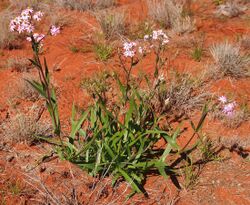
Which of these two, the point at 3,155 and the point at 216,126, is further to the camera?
the point at 216,126

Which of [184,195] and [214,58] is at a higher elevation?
[214,58]

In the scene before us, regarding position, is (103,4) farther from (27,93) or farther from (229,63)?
(27,93)

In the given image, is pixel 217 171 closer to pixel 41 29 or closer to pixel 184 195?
pixel 184 195

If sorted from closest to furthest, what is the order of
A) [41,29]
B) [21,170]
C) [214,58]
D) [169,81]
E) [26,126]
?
[21,170] < [26,126] < [169,81] < [214,58] < [41,29]

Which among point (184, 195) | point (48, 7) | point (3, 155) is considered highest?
point (48, 7)

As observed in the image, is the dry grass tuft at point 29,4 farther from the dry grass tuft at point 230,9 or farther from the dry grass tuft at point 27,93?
the dry grass tuft at point 230,9

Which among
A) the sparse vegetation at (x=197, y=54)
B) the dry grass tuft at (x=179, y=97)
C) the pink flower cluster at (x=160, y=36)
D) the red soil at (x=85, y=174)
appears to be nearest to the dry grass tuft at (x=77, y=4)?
the red soil at (x=85, y=174)

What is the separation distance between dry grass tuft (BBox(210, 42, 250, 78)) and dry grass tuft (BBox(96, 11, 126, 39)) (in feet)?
4.86

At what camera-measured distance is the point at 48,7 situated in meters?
7.03

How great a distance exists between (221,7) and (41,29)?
3095mm

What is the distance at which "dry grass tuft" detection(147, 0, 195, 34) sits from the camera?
6146 millimetres

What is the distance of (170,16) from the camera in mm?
6406

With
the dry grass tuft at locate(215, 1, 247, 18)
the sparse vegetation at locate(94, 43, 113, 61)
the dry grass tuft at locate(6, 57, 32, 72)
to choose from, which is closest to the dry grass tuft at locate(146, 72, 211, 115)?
the sparse vegetation at locate(94, 43, 113, 61)

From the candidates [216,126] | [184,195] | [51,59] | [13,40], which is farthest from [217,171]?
[13,40]
